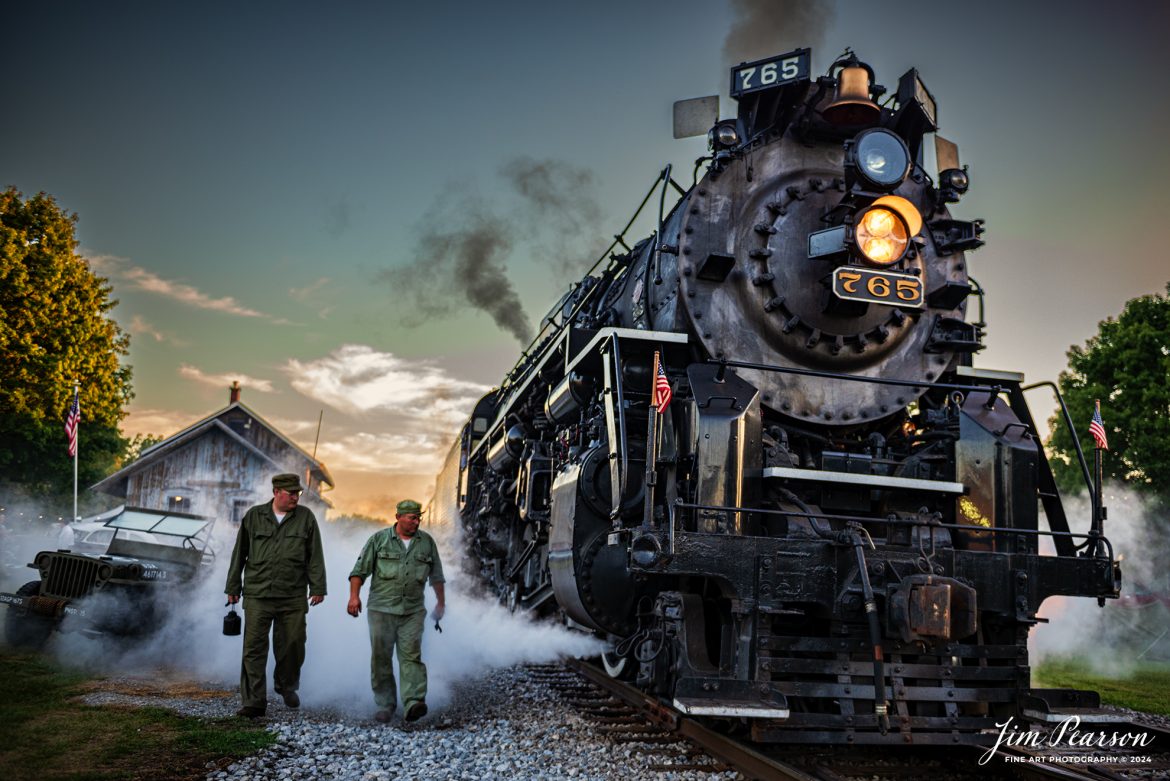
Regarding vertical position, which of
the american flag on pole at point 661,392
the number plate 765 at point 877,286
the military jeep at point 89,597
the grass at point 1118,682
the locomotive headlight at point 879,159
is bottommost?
the grass at point 1118,682

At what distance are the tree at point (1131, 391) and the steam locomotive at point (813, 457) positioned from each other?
1137 cm

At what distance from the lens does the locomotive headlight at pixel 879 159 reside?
4941 mm

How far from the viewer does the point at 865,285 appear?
16.4 feet

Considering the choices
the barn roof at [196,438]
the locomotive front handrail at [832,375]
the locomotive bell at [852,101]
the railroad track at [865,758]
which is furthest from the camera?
the barn roof at [196,438]

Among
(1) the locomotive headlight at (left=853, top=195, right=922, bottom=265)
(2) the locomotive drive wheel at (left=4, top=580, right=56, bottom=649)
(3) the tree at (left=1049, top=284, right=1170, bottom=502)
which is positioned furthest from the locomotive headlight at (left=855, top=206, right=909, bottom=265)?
(3) the tree at (left=1049, top=284, right=1170, bottom=502)

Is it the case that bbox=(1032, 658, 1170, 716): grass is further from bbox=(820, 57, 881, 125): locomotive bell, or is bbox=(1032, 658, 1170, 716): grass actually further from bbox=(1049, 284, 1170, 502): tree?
bbox=(1049, 284, 1170, 502): tree

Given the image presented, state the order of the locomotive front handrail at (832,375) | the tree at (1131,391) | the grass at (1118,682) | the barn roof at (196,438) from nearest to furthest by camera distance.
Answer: the locomotive front handrail at (832,375) → the grass at (1118,682) → the tree at (1131,391) → the barn roof at (196,438)

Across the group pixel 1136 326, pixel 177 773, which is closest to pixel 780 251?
pixel 177 773

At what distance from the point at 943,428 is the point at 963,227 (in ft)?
4.46

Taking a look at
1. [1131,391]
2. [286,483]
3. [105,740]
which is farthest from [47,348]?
[1131,391]

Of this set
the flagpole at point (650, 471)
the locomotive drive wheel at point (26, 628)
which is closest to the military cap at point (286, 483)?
the flagpole at point (650, 471)

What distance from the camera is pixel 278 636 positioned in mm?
5484

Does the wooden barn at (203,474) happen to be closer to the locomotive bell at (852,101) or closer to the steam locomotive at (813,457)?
the steam locomotive at (813,457)

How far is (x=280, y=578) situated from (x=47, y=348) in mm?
16724
